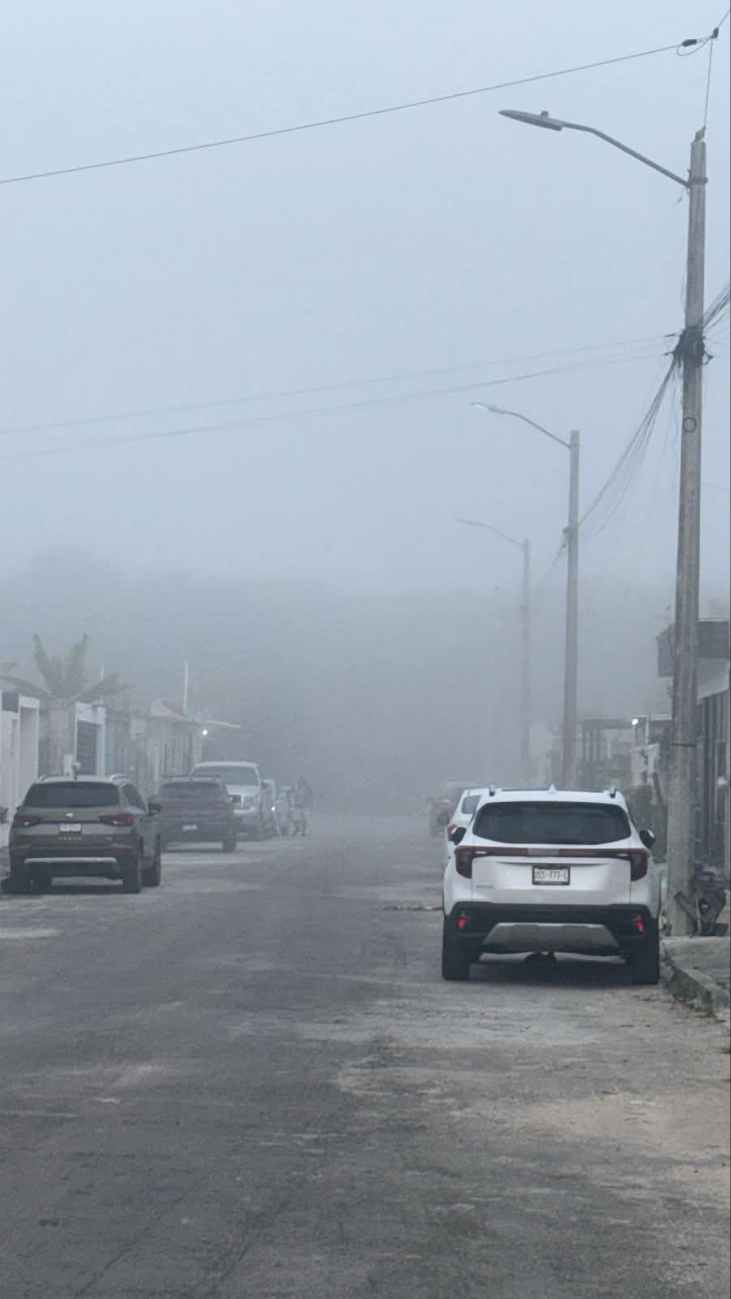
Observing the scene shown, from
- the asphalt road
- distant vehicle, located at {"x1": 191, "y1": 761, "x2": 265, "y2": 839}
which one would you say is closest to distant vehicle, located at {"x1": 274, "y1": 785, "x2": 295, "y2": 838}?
distant vehicle, located at {"x1": 191, "y1": 761, "x2": 265, "y2": 839}

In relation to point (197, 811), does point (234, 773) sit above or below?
above

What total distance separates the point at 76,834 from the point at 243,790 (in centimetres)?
2563

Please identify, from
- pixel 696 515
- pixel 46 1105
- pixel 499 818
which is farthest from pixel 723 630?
pixel 46 1105

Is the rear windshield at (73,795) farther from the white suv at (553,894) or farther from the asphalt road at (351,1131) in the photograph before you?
the white suv at (553,894)

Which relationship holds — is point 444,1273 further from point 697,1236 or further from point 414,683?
point 414,683

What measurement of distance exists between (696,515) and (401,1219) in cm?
1423

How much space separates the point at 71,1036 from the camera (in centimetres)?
A: 1221

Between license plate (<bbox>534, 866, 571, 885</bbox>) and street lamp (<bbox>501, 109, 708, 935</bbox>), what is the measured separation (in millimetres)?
4419

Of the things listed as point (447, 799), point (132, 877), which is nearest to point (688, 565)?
point (132, 877)

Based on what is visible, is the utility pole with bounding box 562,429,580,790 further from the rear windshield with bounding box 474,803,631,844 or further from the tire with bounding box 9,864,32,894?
the rear windshield with bounding box 474,803,631,844

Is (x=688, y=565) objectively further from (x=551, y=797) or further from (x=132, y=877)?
(x=132, y=877)

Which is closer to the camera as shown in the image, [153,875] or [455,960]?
[455,960]

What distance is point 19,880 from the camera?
27.4 metres

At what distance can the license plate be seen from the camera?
52.0 ft
